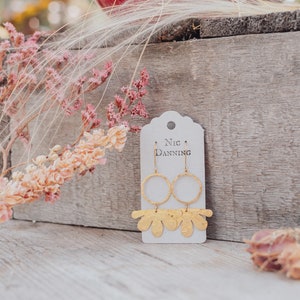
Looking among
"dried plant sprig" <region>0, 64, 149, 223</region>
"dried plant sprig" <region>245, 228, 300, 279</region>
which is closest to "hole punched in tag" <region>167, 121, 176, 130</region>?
"dried plant sprig" <region>0, 64, 149, 223</region>

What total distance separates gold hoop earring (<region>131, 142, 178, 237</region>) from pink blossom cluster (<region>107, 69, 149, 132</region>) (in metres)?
0.11

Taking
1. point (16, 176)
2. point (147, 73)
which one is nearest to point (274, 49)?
point (147, 73)

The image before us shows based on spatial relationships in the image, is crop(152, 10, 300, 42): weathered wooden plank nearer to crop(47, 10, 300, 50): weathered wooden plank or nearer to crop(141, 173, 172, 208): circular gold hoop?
crop(47, 10, 300, 50): weathered wooden plank

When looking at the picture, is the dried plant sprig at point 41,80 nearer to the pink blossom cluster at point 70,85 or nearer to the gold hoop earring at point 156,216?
the pink blossom cluster at point 70,85

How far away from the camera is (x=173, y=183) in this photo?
42.4 inches

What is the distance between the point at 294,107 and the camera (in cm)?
100

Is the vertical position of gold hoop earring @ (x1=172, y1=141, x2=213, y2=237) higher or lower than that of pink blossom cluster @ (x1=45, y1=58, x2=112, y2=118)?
lower

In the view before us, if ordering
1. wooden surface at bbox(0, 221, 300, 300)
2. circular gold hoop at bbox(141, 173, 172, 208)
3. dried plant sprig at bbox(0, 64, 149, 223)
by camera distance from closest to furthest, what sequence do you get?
wooden surface at bbox(0, 221, 300, 300)
dried plant sprig at bbox(0, 64, 149, 223)
circular gold hoop at bbox(141, 173, 172, 208)

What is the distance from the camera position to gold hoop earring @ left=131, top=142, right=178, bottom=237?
1.07 m

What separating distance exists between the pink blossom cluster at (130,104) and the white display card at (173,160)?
0.11ft

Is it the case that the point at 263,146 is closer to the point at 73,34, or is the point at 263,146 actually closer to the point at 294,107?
the point at 294,107

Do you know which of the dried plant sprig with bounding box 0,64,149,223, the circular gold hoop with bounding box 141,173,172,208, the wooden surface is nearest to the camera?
the wooden surface

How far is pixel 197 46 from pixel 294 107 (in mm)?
216

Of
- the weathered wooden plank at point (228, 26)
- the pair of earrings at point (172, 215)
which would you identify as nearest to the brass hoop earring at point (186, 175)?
the pair of earrings at point (172, 215)
